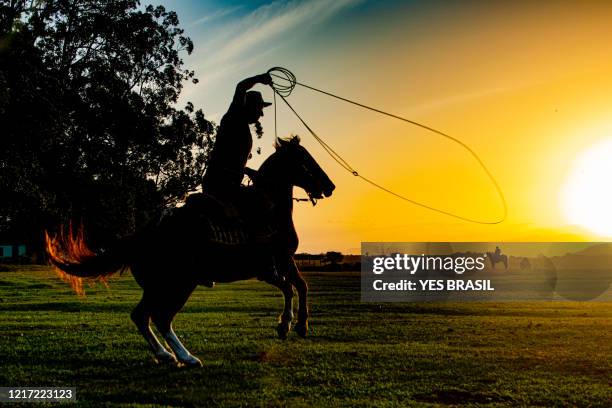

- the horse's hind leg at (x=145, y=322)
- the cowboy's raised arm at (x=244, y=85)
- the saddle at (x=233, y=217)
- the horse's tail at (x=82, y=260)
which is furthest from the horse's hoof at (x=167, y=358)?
the cowboy's raised arm at (x=244, y=85)

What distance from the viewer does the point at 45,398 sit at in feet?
29.0

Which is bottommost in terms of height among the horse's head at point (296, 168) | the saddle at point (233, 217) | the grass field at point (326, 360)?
the grass field at point (326, 360)

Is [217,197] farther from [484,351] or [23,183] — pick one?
[23,183]

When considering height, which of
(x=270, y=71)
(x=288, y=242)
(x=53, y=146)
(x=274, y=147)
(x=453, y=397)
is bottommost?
(x=453, y=397)

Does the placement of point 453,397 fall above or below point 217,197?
below

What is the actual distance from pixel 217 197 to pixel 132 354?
4.17 metres

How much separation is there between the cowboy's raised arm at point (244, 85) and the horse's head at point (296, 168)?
1.11 meters

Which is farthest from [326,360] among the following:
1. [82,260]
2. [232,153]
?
[82,260]

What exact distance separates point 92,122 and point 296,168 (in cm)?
2840

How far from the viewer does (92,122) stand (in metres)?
36.7

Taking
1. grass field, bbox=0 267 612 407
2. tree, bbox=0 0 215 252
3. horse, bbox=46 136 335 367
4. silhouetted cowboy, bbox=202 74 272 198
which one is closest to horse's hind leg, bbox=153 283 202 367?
horse, bbox=46 136 335 367

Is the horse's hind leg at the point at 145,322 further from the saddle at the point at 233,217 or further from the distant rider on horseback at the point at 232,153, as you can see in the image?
the distant rider on horseback at the point at 232,153

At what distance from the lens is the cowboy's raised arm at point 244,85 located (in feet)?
32.5

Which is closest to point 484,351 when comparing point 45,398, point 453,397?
point 453,397
